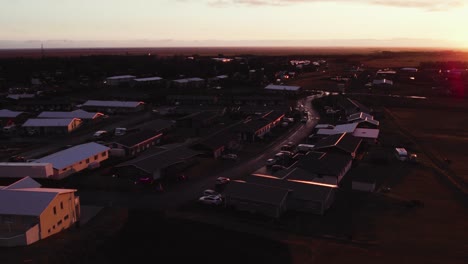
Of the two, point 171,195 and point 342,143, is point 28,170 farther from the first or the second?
point 342,143

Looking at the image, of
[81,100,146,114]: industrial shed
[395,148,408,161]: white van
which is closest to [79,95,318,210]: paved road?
[395,148,408,161]: white van

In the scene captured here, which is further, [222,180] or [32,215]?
[222,180]

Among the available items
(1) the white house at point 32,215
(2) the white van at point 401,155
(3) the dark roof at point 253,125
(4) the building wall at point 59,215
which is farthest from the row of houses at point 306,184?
(1) the white house at point 32,215

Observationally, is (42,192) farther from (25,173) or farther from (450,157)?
(450,157)

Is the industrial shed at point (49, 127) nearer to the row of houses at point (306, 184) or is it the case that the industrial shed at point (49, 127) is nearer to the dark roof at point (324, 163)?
the row of houses at point (306, 184)

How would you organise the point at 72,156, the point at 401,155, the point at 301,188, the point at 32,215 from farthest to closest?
1. the point at 401,155
2. the point at 72,156
3. the point at 301,188
4. the point at 32,215

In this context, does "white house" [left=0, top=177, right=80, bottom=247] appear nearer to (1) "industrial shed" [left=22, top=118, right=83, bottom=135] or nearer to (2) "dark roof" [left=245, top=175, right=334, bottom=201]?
(2) "dark roof" [left=245, top=175, right=334, bottom=201]

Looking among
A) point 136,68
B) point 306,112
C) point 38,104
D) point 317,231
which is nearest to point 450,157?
point 317,231

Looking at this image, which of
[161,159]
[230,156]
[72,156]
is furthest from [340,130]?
[72,156]
